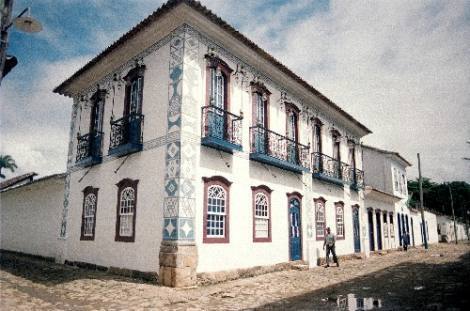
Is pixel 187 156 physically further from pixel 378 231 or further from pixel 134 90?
pixel 378 231

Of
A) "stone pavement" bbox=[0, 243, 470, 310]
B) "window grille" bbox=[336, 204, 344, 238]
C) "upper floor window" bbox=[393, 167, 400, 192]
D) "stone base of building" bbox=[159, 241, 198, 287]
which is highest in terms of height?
"upper floor window" bbox=[393, 167, 400, 192]

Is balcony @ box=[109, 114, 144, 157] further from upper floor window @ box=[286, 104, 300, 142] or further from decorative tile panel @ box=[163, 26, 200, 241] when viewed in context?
upper floor window @ box=[286, 104, 300, 142]

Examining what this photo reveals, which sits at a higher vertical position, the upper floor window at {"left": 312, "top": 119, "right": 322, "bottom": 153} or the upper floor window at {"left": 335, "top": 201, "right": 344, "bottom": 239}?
the upper floor window at {"left": 312, "top": 119, "right": 322, "bottom": 153}

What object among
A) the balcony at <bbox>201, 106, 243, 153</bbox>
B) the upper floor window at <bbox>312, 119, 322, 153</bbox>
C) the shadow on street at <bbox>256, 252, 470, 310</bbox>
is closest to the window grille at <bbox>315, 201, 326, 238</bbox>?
the upper floor window at <bbox>312, 119, 322, 153</bbox>

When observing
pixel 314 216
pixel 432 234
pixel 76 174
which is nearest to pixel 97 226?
pixel 76 174

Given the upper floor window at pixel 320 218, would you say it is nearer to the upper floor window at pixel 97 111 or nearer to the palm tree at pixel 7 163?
the upper floor window at pixel 97 111

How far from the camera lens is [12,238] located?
19047 mm

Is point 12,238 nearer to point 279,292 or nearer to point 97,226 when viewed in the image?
point 97,226

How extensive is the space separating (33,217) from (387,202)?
23.0 meters

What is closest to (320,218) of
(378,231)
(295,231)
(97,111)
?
(295,231)

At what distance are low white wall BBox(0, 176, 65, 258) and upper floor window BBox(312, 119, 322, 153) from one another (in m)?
11.7

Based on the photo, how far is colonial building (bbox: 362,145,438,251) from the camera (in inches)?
887

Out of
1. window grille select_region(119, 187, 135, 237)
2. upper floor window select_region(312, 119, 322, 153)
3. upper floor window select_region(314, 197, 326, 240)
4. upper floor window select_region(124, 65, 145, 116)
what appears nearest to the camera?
window grille select_region(119, 187, 135, 237)

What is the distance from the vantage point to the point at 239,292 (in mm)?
8562
